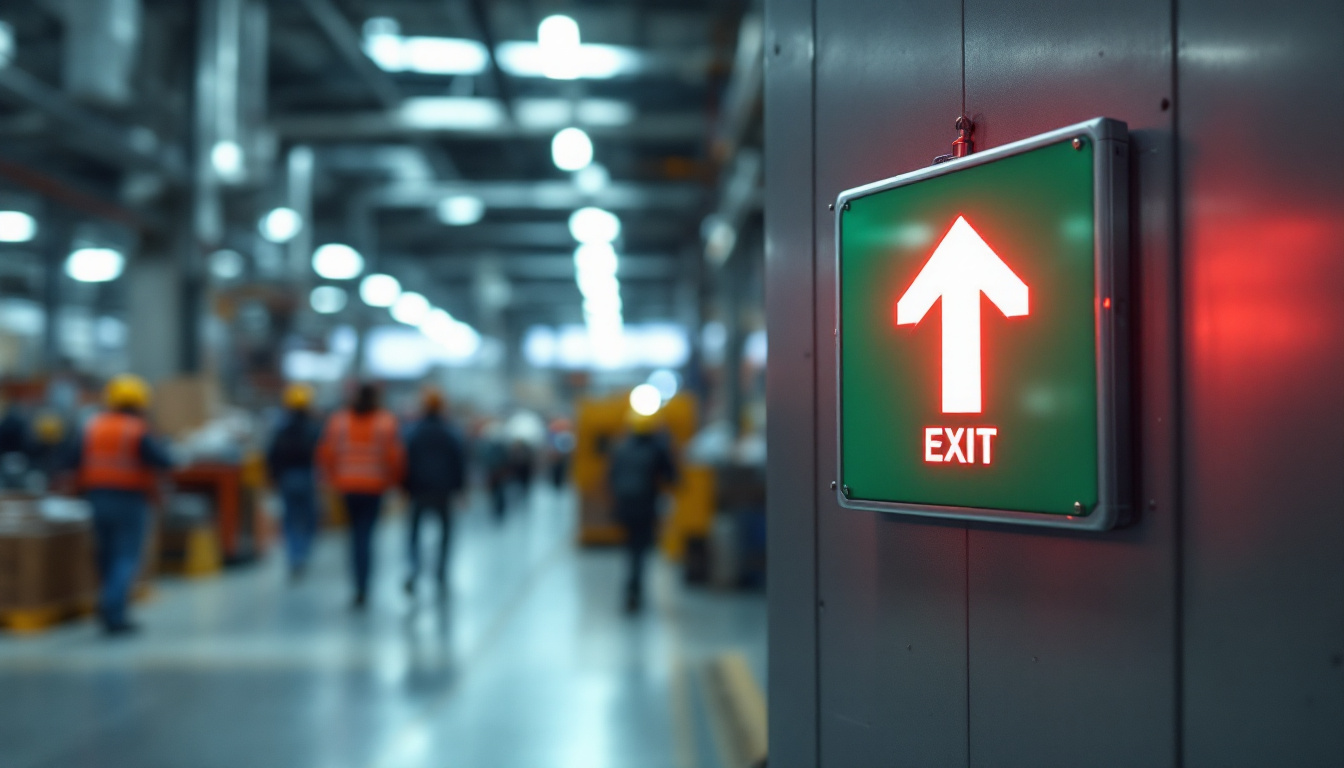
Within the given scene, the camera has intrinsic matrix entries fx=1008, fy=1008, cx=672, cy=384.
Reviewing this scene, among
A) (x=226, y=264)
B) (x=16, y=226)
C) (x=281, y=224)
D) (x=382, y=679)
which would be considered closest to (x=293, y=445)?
(x=382, y=679)

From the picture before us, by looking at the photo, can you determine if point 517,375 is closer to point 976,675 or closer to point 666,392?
point 666,392

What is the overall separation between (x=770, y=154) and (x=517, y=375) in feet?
112

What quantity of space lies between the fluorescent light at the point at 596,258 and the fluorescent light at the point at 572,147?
26.0 ft

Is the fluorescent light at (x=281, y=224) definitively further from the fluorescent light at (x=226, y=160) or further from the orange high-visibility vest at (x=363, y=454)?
the orange high-visibility vest at (x=363, y=454)

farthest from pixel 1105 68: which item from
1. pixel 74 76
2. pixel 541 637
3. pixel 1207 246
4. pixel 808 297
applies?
pixel 74 76

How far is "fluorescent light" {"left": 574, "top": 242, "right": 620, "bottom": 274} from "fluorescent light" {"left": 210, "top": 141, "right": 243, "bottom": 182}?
12007 millimetres

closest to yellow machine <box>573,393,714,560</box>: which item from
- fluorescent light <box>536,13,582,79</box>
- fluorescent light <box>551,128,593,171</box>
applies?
fluorescent light <box>551,128,593,171</box>

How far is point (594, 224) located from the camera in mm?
21234

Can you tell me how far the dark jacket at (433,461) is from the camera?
28.7ft

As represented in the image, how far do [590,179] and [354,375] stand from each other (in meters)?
7.42

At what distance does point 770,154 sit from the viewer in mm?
3166

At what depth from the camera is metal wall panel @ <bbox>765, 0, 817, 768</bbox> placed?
294 centimetres

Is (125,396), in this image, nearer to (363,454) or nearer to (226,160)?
(363,454)

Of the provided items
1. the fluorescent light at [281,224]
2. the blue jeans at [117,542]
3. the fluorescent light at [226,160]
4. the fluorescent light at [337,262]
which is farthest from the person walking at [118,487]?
the fluorescent light at [337,262]
